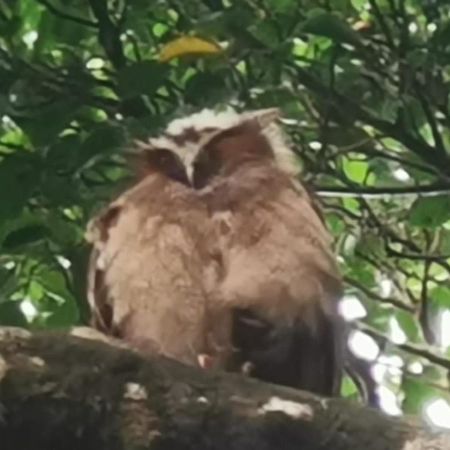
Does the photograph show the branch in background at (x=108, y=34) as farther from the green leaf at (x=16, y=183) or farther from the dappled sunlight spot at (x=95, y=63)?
the green leaf at (x=16, y=183)

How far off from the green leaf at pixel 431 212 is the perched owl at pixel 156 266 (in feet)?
1.82

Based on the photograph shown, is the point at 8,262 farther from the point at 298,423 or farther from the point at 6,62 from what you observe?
the point at 298,423

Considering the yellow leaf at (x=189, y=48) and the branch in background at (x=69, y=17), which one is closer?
the yellow leaf at (x=189, y=48)

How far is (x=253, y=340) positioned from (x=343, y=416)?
89cm

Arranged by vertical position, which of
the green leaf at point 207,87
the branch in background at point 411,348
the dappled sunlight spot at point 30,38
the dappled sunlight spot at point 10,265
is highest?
the dappled sunlight spot at point 30,38

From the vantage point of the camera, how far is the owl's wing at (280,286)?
285cm

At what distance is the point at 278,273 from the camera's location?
286 centimetres

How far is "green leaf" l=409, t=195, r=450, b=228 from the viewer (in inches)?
129

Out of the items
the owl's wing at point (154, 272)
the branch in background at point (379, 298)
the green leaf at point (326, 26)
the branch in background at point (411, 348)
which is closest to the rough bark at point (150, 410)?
the owl's wing at point (154, 272)

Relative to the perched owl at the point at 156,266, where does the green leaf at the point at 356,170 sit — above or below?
above

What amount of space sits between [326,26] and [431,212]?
2.07 ft

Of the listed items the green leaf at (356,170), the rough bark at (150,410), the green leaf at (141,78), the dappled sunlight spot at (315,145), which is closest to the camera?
the rough bark at (150,410)

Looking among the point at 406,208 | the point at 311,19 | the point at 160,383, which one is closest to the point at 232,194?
the point at 311,19

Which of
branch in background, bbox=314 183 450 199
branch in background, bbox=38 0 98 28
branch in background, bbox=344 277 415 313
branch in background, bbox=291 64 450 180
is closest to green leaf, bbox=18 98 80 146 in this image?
branch in background, bbox=38 0 98 28
